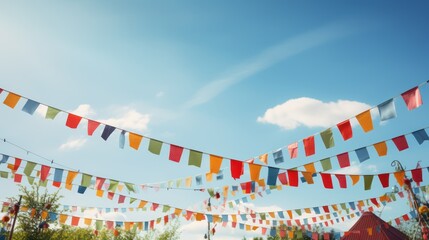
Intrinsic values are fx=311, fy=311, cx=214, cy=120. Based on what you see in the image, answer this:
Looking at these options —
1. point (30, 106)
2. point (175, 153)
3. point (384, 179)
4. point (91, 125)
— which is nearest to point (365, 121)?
point (384, 179)

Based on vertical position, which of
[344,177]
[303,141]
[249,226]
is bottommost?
[249,226]

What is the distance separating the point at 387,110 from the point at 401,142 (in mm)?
2096

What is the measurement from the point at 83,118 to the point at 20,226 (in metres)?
19.0

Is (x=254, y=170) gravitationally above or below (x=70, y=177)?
below

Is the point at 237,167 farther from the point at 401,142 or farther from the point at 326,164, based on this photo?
the point at 401,142

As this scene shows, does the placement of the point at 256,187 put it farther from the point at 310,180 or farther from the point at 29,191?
the point at 29,191

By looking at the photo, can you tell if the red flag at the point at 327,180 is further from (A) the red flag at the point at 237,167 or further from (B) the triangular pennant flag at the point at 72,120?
(B) the triangular pennant flag at the point at 72,120

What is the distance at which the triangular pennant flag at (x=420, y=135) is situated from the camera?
25.6 feet

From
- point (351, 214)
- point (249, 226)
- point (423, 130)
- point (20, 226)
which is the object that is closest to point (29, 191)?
point (20, 226)

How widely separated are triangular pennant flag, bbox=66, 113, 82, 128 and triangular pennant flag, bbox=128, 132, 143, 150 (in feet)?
4.08

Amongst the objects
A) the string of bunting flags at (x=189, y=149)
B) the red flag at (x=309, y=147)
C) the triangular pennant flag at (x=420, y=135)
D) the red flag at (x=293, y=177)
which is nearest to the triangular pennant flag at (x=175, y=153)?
the string of bunting flags at (x=189, y=149)

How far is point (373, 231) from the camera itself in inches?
1156

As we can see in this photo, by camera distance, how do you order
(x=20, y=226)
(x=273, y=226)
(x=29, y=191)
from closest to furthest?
(x=273, y=226) < (x=20, y=226) < (x=29, y=191)

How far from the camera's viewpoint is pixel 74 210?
43.5 ft
